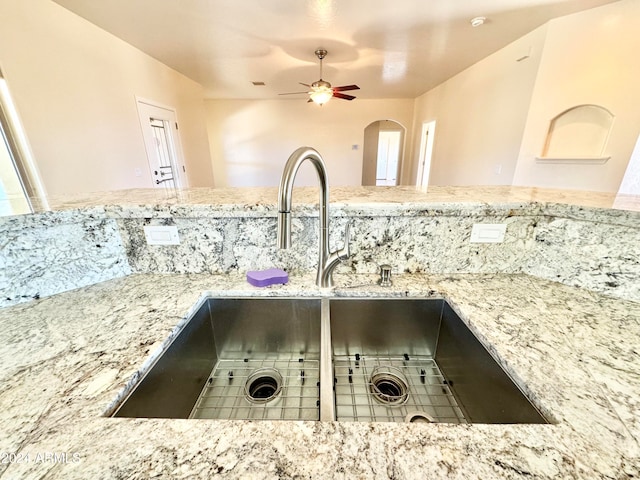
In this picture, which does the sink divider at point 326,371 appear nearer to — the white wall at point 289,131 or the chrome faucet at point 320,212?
the chrome faucet at point 320,212

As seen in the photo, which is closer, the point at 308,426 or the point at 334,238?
the point at 308,426

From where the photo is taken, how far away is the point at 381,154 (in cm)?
838

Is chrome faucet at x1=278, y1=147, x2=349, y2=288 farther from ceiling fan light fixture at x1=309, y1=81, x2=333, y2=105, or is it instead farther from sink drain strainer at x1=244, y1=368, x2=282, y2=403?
ceiling fan light fixture at x1=309, y1=81, x2=333, y2=105

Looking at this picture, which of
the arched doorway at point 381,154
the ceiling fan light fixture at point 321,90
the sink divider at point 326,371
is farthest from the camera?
the arched doorway at point 381,154

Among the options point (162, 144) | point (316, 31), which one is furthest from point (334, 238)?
point (162, 144)

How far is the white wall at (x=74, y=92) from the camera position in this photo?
187 cm

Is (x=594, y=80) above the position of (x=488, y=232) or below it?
above

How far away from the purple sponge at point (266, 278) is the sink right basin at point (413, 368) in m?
0.18

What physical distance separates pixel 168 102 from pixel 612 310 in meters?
4.79

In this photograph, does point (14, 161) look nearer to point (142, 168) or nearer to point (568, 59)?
point (142, 168)

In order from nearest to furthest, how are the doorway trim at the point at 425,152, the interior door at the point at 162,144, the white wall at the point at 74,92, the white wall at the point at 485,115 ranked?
the white wall at the point at 74,92 → the white wall at the point at 485,115 → the interior door at the point at 162,144 → the doorway trim at the point at 425,152

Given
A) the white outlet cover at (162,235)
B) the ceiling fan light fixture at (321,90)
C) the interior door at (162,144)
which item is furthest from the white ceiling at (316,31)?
the white outlet cover at (162,235)

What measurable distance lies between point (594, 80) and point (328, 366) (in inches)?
133

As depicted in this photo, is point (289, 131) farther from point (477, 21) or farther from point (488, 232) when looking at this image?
point (488, 232)
